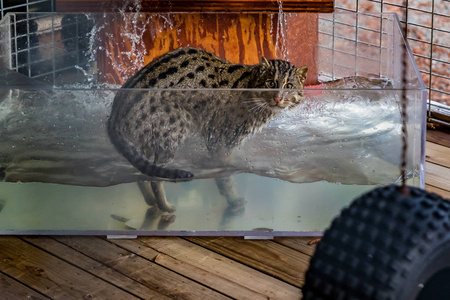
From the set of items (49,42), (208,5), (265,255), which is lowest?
(265,255)

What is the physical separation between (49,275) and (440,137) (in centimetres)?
190

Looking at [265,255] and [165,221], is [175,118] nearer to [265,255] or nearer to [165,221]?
A: [165,221]

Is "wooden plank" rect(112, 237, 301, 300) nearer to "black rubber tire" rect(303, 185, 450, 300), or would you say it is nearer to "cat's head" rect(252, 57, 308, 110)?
"cat's head" rect(252, 57, 308, 110)

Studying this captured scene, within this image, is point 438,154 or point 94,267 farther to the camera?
point 438,154

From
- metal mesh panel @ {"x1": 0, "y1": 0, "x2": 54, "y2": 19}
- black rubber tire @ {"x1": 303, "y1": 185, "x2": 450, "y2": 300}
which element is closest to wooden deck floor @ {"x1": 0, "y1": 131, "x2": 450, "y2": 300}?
black rubber tire @ {"x1": 303, "y1": 185, "x2": 450, "y2": 300}

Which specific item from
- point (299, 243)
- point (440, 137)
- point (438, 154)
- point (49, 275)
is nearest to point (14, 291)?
point (49, 275)

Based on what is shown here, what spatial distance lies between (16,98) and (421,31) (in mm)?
3035

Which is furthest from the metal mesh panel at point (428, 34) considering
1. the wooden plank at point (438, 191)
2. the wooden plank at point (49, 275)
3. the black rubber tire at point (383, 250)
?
the black rubber tire at point (383, 250)

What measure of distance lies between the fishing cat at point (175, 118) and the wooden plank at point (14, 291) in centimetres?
48

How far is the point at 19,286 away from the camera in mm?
2207

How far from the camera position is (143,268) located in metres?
2.31

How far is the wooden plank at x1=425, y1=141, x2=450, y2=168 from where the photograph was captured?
308cm

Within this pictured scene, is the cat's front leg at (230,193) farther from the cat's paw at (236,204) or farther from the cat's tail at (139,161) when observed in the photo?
the cat's tail at (139,161)

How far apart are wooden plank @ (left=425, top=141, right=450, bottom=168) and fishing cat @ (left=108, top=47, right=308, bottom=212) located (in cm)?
107
